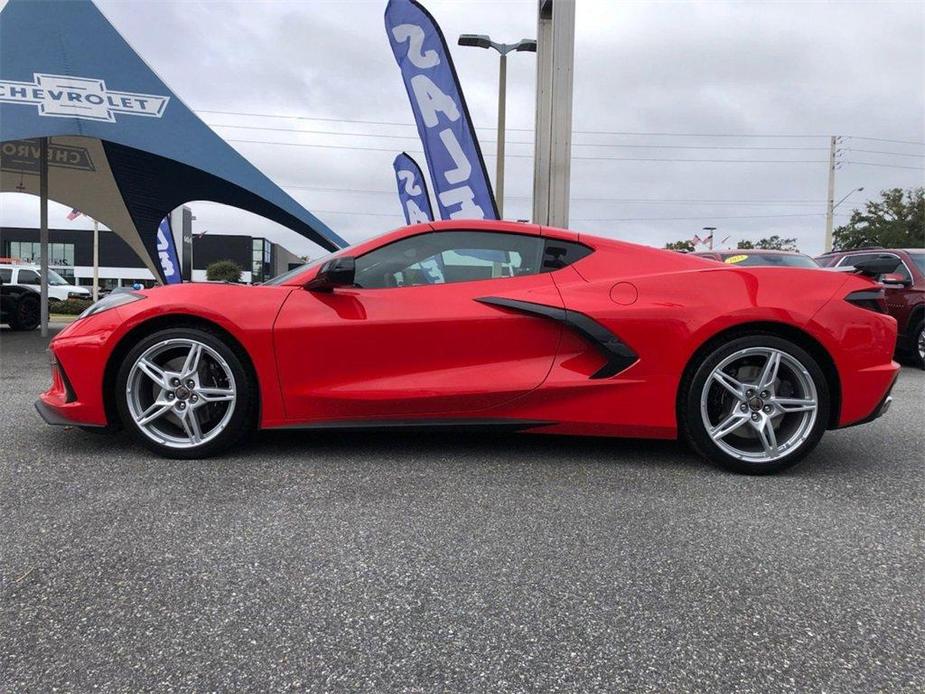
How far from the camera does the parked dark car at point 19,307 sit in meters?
12.2

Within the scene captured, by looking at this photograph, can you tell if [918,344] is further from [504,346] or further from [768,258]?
[504,346]

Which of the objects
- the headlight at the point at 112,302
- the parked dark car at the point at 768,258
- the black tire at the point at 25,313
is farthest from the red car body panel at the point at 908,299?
the black tire at the point at 25,313

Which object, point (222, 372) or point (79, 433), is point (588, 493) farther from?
point (79, 433)

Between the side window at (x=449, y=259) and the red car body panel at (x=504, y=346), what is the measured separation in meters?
0.11

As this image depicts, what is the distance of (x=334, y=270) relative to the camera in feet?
9.68

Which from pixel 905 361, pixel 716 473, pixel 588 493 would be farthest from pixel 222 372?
pixel 905 361

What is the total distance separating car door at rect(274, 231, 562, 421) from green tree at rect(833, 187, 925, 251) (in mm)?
40774

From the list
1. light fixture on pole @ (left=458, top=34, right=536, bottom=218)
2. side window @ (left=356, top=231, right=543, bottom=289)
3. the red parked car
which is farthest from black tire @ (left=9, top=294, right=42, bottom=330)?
the red parked car

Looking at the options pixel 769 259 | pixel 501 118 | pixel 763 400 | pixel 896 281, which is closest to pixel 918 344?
pixel 896 281

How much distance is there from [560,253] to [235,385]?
5.72 ft

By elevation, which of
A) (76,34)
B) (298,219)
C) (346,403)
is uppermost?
(76,34)

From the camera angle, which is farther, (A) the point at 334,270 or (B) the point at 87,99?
(B) the point at 87,99

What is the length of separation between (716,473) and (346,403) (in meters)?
1.82

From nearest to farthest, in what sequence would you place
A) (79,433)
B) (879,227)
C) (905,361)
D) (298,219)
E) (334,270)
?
(334,270)
(79,433)
(905,361)
(298,219)
(879,227)
